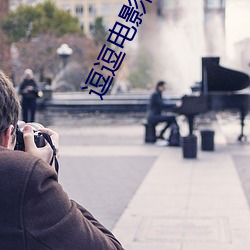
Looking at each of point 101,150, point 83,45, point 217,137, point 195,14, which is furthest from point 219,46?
point 101,150

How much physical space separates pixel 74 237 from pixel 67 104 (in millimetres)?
25760

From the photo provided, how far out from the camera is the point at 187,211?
7.59 meters

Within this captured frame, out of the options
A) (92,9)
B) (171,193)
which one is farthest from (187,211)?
(92,9)

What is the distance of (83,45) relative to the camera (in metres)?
47.8

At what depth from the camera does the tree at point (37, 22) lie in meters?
46.8

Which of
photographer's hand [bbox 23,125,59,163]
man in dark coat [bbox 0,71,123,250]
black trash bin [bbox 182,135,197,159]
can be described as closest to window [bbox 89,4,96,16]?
black trash bin [bbox 182,135,197,159]

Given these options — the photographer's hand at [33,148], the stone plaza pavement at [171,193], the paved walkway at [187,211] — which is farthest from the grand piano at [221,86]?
the photographer's hand at [33,148]

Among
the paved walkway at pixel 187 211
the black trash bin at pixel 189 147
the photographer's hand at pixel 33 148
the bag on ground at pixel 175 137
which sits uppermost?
the photographer's hand at pixel 33 148

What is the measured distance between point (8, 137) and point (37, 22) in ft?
158

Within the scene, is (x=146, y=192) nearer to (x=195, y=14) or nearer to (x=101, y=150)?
(x=101, y=150)

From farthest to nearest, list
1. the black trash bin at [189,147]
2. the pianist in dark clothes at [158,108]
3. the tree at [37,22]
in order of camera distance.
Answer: the tree at [37,22], the pianist in dark clothes at [158,108], the black trash bin at [189,147]

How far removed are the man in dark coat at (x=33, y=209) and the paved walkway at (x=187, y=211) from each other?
13.8 feet

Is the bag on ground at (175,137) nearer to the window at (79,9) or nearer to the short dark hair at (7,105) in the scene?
the short dark hair at (7,105)

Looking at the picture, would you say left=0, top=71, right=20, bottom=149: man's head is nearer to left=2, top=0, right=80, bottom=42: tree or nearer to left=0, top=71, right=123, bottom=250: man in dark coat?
left=0, top=71, right=123, bottom=250: man in dark coat
